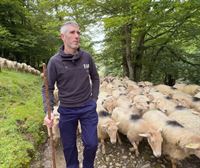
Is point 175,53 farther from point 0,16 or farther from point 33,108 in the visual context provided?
point 0,16

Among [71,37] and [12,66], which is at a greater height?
[71,37]

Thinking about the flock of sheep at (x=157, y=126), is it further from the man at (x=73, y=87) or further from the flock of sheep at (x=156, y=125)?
the man at (x=73, y=87)

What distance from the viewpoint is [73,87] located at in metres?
3.96

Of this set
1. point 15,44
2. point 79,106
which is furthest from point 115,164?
point 15,44

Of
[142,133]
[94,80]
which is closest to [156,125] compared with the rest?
[142,133]

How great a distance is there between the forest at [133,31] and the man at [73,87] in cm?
623

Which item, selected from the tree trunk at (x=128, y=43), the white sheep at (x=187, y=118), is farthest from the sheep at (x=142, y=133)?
the tree trunk at (x=128, y=43)

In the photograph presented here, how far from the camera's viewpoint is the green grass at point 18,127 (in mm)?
5262

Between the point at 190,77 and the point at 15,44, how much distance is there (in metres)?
12.1

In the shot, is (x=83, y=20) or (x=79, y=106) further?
(x=83, y=20)

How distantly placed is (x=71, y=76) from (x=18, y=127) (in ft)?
11.6

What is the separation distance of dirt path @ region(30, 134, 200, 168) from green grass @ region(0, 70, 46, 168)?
0.32m

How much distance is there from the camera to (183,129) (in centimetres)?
539

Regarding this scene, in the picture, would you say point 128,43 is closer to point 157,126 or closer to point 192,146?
point 157,126
